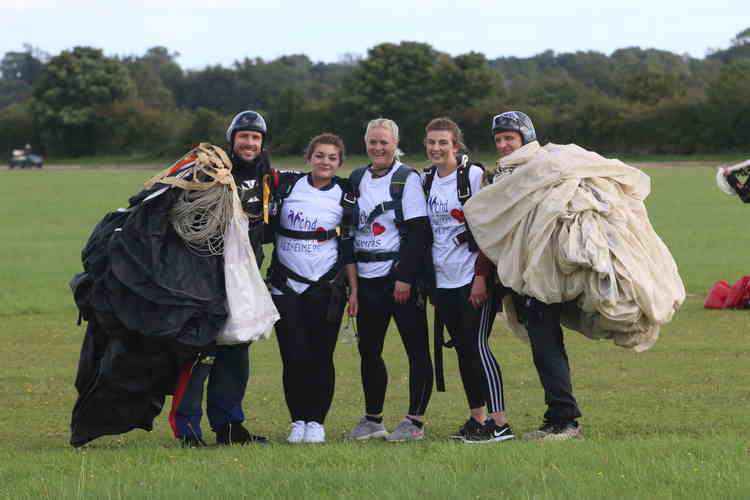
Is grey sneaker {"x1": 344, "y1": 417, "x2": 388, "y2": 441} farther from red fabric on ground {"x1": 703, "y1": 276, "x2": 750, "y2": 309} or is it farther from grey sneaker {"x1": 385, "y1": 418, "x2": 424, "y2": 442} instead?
red fabric on ground {"x1": 703, "y1": 276, "x2": 750, "y2": 309}

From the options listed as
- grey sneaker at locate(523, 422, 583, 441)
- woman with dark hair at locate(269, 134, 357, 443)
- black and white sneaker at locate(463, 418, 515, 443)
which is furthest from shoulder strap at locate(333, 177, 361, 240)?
grey sneaker at locate(523, 422, 583, 441)

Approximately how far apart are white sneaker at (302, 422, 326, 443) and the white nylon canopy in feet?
4.93

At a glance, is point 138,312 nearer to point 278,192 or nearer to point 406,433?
point 278,192

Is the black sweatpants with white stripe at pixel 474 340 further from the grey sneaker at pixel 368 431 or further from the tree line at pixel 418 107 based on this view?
the tree line at pixel 418 107

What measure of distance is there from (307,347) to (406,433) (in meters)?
0.82

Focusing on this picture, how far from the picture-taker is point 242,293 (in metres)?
6.85

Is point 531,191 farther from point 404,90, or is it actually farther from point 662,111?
point 404,90

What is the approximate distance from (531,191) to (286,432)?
2422mm

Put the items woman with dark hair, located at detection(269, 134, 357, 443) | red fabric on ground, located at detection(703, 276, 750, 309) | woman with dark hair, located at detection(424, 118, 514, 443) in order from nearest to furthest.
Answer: woman with dark hair, located at detection(424, 118, 514, 443), woman with dark hair, located at detection(269, 134, 357, 443), red fabric on ground, located at detection(703, 276, 750, 309)

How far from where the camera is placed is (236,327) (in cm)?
680

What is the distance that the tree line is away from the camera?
74062mm

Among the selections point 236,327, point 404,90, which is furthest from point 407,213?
point 404,90

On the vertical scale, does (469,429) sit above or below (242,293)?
below

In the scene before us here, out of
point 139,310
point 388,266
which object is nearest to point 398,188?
point 388,266
